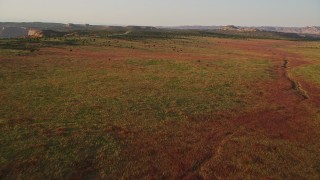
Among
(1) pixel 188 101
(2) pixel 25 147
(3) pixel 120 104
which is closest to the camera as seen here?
(2) pixel 25 147

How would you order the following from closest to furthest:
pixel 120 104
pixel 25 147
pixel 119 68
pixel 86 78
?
pixel 25 147
pixel 120 104
pixel 86 78
pixel 119 68

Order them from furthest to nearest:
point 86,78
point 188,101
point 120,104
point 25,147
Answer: point 86,78 < point 188,101 < point 120,104 < point 25,147

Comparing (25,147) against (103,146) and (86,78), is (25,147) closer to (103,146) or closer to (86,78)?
(103,146)

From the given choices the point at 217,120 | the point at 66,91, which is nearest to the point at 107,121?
the point at 217,120

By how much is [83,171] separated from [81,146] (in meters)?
2.23

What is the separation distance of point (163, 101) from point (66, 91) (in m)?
7.25

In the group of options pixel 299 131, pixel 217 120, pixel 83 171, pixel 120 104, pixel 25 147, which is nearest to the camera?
pixel 83 171

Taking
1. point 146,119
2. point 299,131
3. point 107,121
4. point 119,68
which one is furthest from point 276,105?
point 119,68

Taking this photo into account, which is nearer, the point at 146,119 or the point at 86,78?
the point at 146,119

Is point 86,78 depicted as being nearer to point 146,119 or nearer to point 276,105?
point 146,119

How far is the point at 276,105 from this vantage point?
2159 cm

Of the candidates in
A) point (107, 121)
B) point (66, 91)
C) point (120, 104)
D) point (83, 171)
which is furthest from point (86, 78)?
point (83, 171)

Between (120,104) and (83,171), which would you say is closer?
(83,171)

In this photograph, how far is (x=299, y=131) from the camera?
1678 cm
